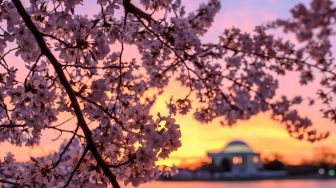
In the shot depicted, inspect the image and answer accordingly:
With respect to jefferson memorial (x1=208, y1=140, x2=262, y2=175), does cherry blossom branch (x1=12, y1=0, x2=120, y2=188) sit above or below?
below

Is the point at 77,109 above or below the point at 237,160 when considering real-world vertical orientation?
below

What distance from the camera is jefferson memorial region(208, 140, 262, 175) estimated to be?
4400 inches

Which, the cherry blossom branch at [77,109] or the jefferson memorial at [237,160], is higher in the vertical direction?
the jefferson memorial at [237,160]

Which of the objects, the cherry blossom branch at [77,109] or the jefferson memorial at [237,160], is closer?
the cherry blossom branch at [77,109]

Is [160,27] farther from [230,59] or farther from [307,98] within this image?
[307,98]

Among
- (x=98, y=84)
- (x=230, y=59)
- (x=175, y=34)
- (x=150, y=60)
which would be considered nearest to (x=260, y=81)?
(x=230, y=59)

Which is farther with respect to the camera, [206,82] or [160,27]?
[206,82]

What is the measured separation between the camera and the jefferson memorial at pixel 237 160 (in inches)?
4400

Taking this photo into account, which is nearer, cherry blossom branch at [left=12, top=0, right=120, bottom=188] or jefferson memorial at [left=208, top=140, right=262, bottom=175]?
cherry blossom branch at [left=12, top=0, right=120, bottom=188]

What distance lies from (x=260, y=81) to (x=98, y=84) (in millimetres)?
7626

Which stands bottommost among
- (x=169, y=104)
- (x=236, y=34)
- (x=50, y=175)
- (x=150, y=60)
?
(x=50, y=175)

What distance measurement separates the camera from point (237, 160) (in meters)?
118

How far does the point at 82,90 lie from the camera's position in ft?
18.8

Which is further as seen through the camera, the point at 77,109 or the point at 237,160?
Answer: the point at 237,160
